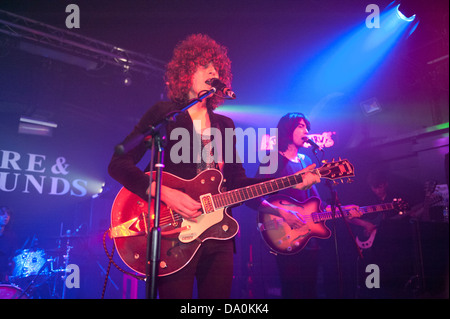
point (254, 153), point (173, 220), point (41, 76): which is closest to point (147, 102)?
point (41, 76)

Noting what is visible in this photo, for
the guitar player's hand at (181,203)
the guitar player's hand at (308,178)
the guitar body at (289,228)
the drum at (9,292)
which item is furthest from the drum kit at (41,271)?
the guitar player's hand at (308,178)

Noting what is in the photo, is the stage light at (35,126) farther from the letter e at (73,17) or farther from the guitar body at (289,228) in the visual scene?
the guitar body at (289,228)

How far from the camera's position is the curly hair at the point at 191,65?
3.16m

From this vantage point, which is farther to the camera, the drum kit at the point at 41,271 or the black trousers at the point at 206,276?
the drum kit at the point at 41,271

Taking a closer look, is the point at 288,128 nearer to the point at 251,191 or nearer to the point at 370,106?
the point at 251,191

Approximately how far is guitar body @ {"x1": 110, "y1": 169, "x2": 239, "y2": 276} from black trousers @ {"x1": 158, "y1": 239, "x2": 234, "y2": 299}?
0.15ft

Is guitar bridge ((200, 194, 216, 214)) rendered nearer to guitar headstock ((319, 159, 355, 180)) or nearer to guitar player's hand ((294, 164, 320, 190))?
guitar player's hand ((294, 164, 320, 190))

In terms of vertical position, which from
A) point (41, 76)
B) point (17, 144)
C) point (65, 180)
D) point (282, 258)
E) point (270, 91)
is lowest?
point (282, 258)

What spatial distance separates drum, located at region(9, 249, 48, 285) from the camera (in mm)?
5742

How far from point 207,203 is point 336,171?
138 cm

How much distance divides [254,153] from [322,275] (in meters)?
2.65

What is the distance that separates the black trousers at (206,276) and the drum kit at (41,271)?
4213mm
